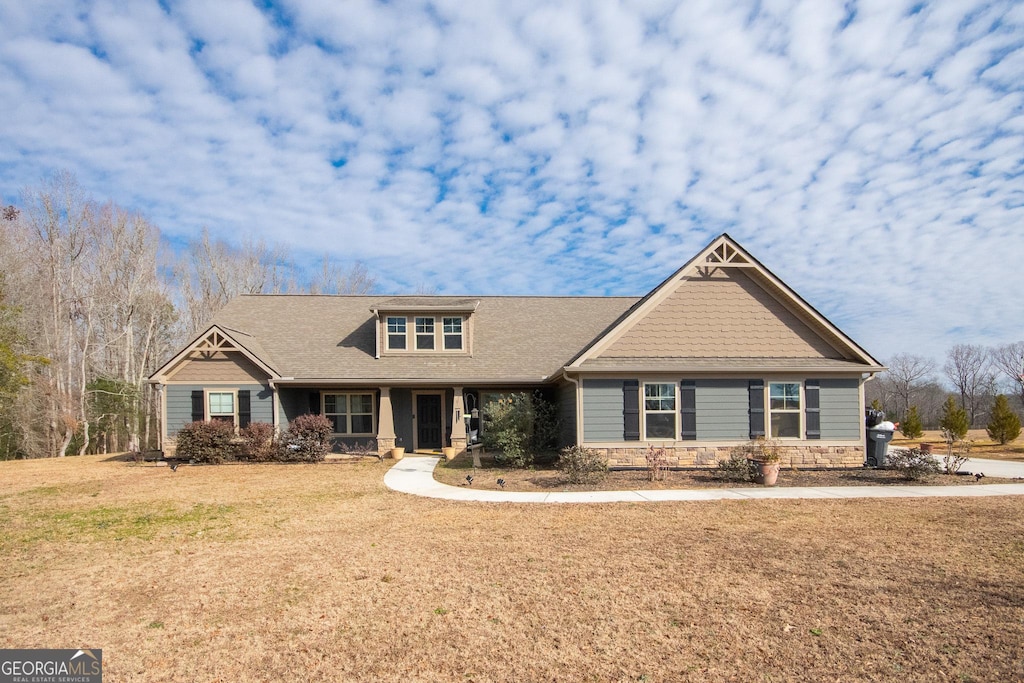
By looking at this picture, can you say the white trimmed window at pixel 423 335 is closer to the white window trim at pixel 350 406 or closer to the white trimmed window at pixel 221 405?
the white window trim at pixel 350 406

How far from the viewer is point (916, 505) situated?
10773 millimetres

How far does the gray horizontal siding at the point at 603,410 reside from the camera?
51.3ft

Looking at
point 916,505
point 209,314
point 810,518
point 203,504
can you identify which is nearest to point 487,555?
point 810,518

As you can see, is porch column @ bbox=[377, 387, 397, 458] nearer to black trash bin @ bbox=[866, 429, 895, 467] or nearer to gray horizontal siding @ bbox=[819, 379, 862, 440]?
gray horizontal siding @ bbox=[819, 379, 862, 440]

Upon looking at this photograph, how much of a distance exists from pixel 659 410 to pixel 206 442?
45.9 ft

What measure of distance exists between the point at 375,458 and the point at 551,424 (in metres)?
6.38

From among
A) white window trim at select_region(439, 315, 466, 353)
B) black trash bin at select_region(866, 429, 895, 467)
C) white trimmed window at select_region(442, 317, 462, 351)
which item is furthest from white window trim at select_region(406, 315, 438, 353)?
black trash bin at select_region(866, 429, 895, 467)

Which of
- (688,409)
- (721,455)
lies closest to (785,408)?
(721,455)

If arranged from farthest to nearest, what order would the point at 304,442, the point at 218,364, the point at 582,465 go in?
the point at 218,364 < the point at 304,442 < the point at 582,465

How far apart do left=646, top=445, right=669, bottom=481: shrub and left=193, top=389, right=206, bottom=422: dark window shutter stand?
1448 cm

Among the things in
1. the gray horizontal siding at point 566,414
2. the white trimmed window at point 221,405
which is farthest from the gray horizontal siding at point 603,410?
the white trimmed window at point 221,405

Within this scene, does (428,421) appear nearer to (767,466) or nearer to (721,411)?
(721,411)

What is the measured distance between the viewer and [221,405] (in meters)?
19.4

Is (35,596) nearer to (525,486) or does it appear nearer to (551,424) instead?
(525,486)
